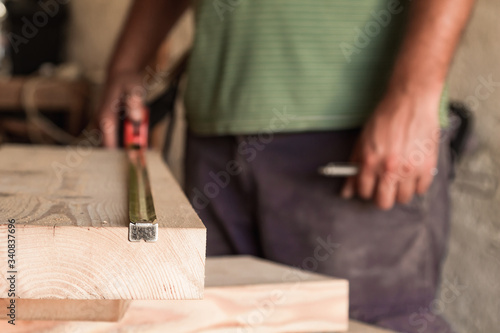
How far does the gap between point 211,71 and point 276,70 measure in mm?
154

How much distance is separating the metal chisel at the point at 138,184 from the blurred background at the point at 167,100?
143mm

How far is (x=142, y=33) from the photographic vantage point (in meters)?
1.30

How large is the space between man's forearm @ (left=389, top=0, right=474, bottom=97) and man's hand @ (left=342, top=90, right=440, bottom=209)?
0.02 metres

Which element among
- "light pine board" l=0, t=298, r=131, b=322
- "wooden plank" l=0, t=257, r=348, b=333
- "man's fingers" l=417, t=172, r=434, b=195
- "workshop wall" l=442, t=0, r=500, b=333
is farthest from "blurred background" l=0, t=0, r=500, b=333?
"light pine board" l=0, t=298, r=131, b=322

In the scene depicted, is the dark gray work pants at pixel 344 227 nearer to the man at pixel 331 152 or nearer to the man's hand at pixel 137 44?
the man at pixel 331 152

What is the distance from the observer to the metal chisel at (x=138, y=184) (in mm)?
435

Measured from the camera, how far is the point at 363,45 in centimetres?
91

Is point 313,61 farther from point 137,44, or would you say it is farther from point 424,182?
point 137,44

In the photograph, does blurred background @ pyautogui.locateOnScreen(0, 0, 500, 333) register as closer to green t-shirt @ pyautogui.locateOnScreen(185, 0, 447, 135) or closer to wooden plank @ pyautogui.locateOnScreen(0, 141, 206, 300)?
green t-shirt @ pyautogui.locateOnScreen(185, 0, 447, 135)

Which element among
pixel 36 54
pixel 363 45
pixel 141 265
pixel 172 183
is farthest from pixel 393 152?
pixel 36 54

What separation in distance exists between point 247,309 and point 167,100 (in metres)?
0.71

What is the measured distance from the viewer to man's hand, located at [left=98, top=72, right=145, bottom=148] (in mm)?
1215

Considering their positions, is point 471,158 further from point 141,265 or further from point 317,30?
point 141,265

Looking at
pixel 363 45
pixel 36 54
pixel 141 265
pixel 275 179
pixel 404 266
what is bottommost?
pixel 36 54
